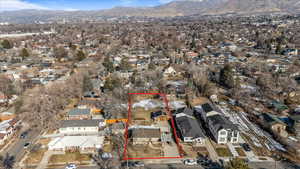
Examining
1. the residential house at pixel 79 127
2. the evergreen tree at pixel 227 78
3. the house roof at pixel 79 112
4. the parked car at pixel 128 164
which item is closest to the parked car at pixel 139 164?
the parked car at pixel 128 164

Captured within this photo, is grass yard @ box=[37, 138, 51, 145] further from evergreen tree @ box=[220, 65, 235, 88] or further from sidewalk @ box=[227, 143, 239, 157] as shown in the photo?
evergreen tree @ box=[220, 65, 235, 88]

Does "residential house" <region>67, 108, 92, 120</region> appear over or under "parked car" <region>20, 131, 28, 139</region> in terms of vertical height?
over

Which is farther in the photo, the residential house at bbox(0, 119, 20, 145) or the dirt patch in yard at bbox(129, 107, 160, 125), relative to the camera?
the dirt patch in yard at bbox(129, 107, 160, 125)

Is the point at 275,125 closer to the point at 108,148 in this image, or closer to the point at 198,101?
the point at 198,101

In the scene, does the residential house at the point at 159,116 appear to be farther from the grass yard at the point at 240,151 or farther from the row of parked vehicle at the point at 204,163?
the grass yard at the point at 240,151

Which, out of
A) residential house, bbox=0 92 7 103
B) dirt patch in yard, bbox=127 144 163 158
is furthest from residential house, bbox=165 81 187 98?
residential house, bbox=0 92 7 103

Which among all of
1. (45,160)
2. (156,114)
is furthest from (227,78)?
(45,160)

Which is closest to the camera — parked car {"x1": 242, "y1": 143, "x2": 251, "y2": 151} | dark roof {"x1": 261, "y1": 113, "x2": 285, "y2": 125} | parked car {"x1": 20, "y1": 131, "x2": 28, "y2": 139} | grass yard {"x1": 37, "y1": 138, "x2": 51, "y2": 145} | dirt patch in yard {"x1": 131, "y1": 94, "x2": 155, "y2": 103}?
parked car {"x1": 242, "y1": 143, "x2": 251, "y2": 151}

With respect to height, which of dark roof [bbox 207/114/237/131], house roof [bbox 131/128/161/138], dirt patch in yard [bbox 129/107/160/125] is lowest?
dirt patch in yard [bbox 129/107/160/125]
